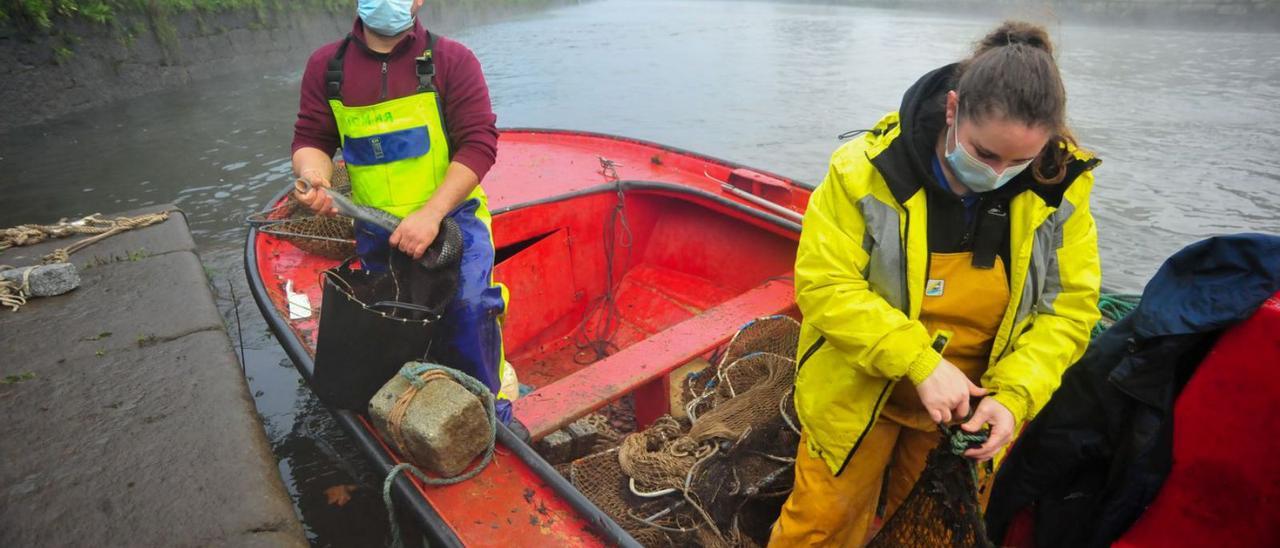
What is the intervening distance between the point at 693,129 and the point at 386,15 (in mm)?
13390

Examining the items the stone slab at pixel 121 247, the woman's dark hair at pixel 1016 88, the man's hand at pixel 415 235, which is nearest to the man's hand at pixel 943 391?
the woman's dark hair at pixel 1016 88

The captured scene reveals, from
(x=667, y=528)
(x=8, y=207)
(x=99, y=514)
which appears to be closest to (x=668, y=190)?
(x=667, y=528)

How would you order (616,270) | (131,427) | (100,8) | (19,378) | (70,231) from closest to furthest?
(131,427)
(19,378)
(70,231)
(616,270)
(100,8)

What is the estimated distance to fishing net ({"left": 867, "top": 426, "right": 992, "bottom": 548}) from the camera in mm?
2004

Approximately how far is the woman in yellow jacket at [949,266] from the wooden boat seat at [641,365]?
1206mm

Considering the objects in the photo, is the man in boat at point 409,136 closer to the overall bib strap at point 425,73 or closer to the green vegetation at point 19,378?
the overall bib strap at point 425,73

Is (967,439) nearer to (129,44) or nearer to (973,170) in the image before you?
(973,170)

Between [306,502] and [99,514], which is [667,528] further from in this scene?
[306,502]

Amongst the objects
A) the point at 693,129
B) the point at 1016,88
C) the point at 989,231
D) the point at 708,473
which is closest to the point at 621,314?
the point at 708,473

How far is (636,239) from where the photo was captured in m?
5.26

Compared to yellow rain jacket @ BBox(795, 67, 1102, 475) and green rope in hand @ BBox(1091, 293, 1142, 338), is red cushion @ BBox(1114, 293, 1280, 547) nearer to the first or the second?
yellow rain jacket @ BBox(795, 67, 1102, 475)

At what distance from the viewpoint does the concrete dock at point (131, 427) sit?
1998 millimetres

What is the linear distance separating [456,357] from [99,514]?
1188 millimetres

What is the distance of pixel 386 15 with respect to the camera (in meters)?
2.54
